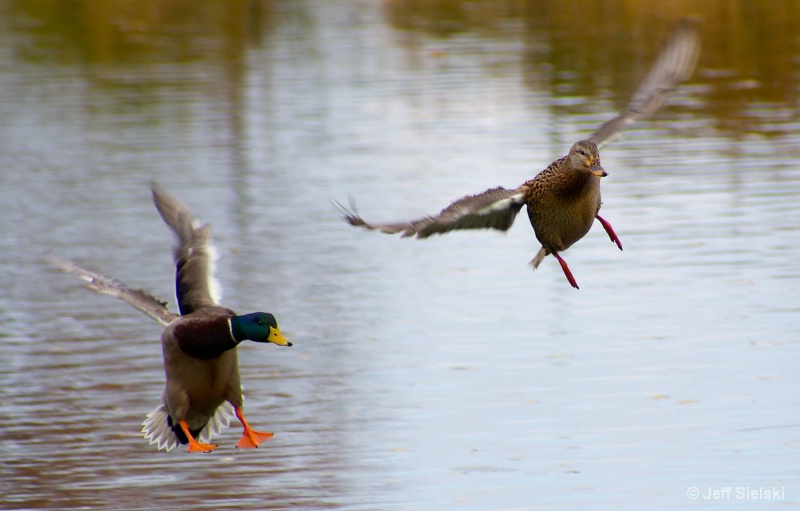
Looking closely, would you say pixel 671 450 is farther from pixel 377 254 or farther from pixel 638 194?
pixel 638 194

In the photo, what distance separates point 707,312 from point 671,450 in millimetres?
2713

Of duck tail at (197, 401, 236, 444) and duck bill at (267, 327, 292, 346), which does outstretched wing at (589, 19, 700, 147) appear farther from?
duck tail at (197, 401, 236, 444)

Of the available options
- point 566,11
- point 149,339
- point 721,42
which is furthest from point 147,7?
point 149,339

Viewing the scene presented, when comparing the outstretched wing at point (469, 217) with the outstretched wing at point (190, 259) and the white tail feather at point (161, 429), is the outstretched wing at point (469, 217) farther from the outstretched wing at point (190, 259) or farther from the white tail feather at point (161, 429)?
the white tail feather at point (161, 429)

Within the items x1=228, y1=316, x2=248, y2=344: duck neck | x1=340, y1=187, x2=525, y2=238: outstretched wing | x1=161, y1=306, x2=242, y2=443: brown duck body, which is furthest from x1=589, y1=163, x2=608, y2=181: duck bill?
x1=161, y1=306, x2=242, y2=443: brown duck body

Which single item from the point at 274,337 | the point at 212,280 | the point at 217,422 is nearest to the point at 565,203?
the point at 274,337

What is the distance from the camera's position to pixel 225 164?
1698 cm

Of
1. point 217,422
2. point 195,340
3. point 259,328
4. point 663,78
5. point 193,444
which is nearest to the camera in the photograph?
point 259,328

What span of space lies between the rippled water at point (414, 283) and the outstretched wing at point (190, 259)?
1.43m

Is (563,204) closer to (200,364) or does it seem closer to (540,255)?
(540,255)

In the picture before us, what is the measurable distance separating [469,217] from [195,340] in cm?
140

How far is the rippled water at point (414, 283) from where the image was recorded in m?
8.36

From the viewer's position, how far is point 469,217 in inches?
238

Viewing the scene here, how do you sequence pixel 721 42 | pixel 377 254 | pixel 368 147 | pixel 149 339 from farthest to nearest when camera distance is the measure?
1. pixel 721 42
2. pixel 368 147
3. pixel 377 254
4. pixel 149 339
